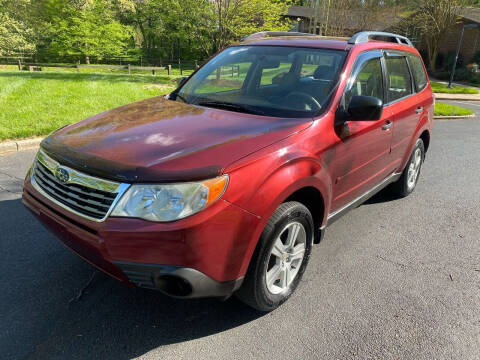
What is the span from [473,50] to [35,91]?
33350 mm

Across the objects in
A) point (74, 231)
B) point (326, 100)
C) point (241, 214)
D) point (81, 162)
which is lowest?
point (74, 231)

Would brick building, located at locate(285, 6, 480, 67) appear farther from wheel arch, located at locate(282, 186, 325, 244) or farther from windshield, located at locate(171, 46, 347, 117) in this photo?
wheel arch, located at locate(282, 186, 325, 244)

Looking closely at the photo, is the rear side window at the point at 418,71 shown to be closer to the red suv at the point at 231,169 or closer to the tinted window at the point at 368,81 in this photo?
the red suv at the point at 231,169

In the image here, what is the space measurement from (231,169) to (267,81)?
1.67 metres

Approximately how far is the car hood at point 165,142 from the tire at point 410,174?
2.56 m

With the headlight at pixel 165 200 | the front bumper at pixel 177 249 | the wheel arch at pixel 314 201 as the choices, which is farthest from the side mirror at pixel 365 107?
the headlight at pixel 165 200

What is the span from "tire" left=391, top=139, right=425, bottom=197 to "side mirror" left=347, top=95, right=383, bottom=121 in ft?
6.77

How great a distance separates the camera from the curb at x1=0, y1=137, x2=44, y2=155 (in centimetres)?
610

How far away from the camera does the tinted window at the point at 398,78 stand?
153 inches

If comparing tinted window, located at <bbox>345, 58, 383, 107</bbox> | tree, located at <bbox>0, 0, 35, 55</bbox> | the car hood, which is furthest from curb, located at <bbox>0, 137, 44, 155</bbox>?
tree, located at <bbox>0, 0, 35, 55</bbox>

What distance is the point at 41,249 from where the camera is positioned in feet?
11.2

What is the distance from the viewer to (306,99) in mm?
3047

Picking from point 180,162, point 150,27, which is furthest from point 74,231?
point 150,27

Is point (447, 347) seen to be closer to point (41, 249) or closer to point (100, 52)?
point (41, 249)
